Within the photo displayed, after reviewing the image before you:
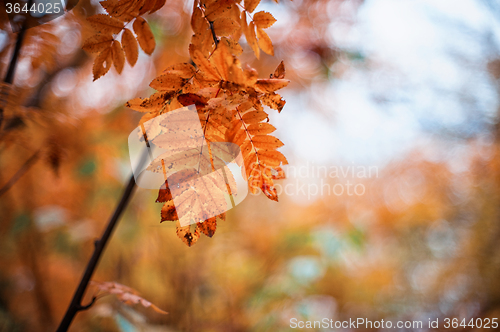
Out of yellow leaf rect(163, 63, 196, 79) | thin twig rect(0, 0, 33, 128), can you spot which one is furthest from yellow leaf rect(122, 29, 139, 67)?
thin twig rect(0, 0, 33, 128)

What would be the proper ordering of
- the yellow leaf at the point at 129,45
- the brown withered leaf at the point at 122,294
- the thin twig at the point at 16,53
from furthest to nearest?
the thin twig at the point at 16,53, the brown withered leaf at the point at 122,294, the yellow leaf at the point at 129,45

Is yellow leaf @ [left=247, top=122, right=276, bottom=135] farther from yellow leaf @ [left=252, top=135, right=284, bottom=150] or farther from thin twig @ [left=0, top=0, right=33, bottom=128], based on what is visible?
thin twig @ [left=0, top=0, right=33, bottom=128]

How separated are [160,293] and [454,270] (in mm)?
3989

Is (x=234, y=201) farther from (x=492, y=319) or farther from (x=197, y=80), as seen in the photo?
(x=492, y=319)

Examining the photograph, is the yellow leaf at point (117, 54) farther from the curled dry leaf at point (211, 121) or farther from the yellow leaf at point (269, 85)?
the yellow leaf at point (269, 85)

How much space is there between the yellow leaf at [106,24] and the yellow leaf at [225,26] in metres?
0.21

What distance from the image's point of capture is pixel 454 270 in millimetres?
3443

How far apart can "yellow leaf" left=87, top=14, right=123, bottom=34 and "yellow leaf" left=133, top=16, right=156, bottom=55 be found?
4cm

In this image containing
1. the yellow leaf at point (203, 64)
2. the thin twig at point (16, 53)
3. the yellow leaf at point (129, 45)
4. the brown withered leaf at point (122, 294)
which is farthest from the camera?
the thin twig at point (16, 53)

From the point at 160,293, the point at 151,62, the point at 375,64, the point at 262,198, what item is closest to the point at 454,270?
the point at 262,198

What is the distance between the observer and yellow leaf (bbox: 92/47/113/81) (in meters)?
0.48

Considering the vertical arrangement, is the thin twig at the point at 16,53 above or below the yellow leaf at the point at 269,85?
above

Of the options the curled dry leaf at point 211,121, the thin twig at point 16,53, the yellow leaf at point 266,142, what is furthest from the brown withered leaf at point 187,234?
the thin twig at point 16,53

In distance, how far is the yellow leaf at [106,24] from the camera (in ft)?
1.55
